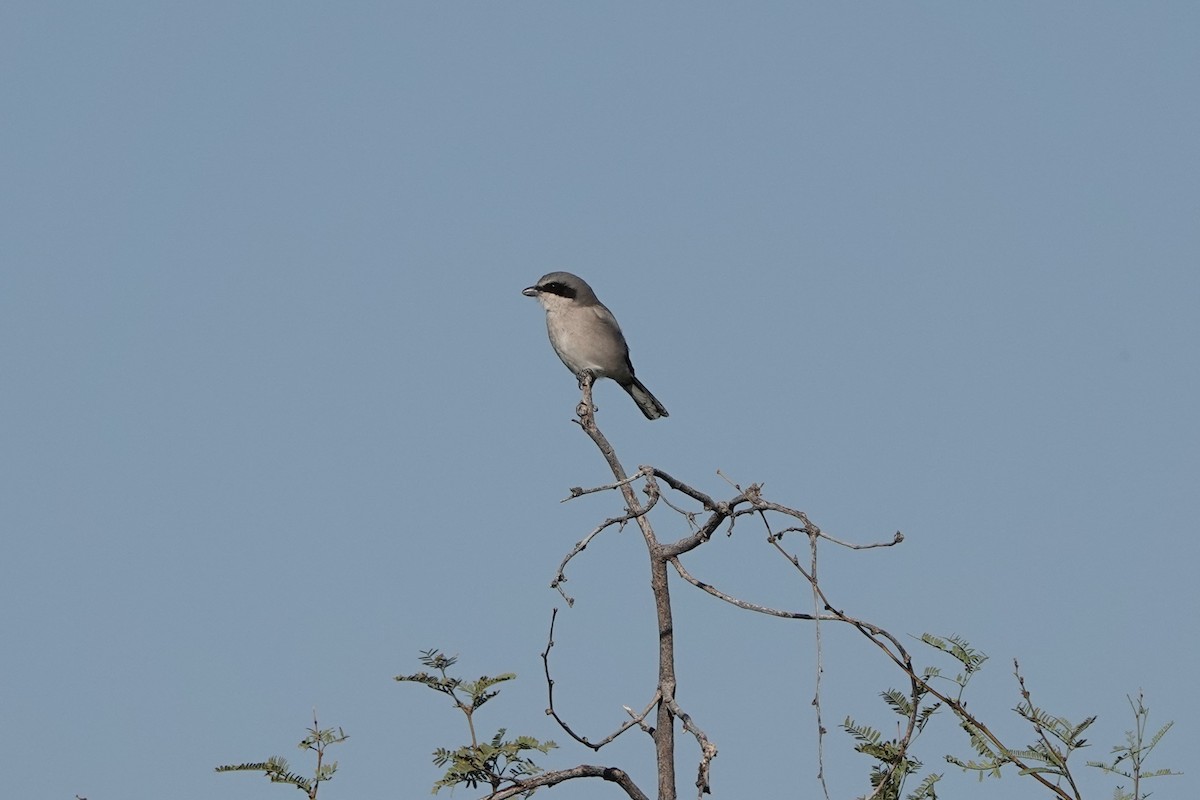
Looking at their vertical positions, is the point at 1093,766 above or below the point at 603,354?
below

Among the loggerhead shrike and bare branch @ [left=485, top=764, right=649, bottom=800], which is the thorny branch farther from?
the loggerhead shrike

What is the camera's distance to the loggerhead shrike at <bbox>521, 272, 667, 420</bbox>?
36.4ft

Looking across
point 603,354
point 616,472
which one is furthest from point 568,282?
point 616,472

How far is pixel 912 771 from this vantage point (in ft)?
13.5

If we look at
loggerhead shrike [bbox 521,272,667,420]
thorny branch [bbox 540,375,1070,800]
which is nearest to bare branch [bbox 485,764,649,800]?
thorny branch [bbox 540,375,1070,800]

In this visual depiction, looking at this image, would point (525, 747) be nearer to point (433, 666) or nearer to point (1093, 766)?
point (433, 666)

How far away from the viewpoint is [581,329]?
11102 mm

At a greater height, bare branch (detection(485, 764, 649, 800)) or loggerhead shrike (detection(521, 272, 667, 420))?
loggerhead shrike (detection(521, 272, 667, 420))

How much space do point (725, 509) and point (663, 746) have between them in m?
0.72

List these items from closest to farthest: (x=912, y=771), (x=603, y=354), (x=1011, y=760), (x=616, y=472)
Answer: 1. (x=1011, y=760)
2. (x=912, y=771)
3. (x=616, y=472)
4. (x=603, y=354)

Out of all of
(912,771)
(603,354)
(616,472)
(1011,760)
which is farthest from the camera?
(603,354)

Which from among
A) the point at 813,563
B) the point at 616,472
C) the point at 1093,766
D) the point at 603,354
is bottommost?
the point at 1093,766

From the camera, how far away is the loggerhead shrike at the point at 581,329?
1109cm

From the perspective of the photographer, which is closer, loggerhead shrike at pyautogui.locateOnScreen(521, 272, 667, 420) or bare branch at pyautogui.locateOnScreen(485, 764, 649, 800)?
bare branch at pyautogui.locateOnScreen(485, 764, 649, 800)
